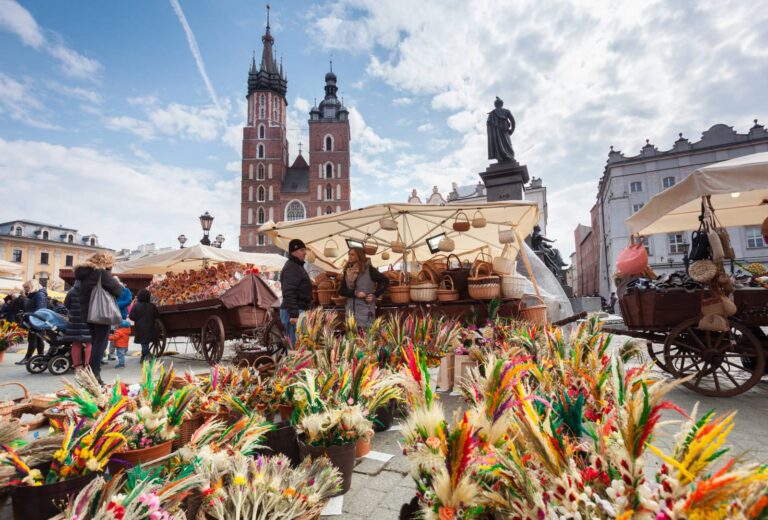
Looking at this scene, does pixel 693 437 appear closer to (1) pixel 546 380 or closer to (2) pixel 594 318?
(1) pixel 546 380

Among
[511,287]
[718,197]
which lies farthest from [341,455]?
[718,197]

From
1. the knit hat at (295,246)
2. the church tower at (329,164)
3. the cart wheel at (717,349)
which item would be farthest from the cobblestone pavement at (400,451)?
the church tower at (329,164)

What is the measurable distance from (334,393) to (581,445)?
1635mm

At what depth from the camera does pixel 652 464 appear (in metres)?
2.38

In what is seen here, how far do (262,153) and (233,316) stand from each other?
57.7 m

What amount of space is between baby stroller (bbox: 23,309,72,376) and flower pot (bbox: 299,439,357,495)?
696 cm

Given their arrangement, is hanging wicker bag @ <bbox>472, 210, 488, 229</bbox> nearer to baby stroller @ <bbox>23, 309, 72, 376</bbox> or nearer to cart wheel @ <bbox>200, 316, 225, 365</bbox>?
cart wheel @ <bbox>200, 316, 225, 365</bbox>

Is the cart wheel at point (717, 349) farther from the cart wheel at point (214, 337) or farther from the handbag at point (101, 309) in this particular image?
the handbag at point (101, 309)

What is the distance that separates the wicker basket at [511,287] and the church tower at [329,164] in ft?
170

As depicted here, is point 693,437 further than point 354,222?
No

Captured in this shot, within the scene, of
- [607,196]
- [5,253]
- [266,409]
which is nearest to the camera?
[266,409]

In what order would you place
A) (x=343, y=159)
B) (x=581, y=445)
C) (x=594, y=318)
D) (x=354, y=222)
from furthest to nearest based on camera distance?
(x=343, y=159) → (x=354, y=222) → (x=594, y=318) → (x=581, y=445)

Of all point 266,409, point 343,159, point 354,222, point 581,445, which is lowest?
point 266,409

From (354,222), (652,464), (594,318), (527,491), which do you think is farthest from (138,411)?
(354,222)
